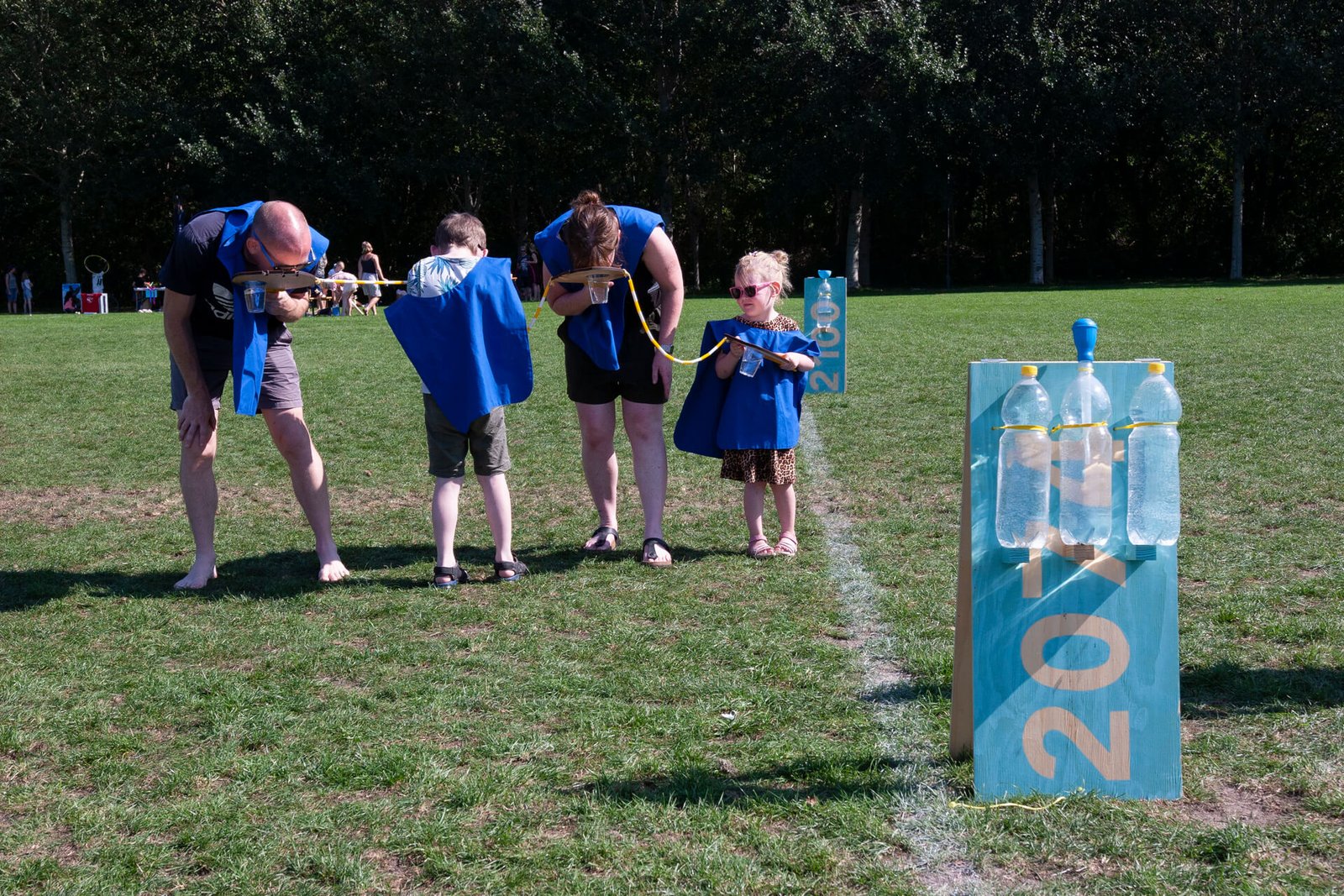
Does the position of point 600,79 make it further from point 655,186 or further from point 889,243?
point 889,243

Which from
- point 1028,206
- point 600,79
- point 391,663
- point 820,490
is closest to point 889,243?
point 1028,206

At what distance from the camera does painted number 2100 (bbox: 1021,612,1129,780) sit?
120 inches

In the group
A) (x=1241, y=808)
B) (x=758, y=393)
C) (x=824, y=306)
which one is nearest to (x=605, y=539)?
(x=758, y=393)

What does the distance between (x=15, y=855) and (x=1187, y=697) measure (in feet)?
10.7

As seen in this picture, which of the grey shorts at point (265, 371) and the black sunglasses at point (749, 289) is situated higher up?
the black sunglasses at point (749, 289)

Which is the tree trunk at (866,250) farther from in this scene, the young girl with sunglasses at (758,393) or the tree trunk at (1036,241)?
the young girl with sunglasses at (758,393)

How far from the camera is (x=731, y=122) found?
131 ft

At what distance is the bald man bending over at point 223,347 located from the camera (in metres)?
4.96

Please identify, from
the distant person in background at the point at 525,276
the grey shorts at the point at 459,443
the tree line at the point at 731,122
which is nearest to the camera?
the grey shorts at the point at 459,443

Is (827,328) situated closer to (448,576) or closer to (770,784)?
(448,576)

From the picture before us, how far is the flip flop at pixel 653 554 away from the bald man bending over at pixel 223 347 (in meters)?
1.35

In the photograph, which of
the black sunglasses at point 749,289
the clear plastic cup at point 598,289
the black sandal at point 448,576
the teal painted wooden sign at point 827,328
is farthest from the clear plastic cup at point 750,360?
the teal painted wooden sign at point 827,328

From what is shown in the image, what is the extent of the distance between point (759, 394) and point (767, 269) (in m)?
0.58

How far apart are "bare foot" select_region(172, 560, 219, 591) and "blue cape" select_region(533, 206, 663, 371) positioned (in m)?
1.94
